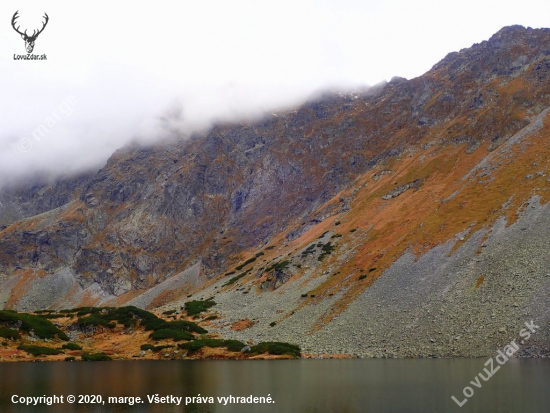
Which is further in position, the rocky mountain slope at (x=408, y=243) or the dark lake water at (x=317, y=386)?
the rocky mountain slope at (x=408, y=243)

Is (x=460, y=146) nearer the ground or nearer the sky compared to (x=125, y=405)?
nearer the sky

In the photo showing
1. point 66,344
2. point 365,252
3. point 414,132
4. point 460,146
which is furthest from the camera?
point 414,132

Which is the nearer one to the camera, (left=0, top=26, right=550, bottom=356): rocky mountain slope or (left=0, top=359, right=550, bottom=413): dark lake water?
(left=0, top=359, right=550, bottom=413): dark lake water

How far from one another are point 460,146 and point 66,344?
385ft

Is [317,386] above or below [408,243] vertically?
below

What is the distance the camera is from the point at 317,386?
37.9 metres

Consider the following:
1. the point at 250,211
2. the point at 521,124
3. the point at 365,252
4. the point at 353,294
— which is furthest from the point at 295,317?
the point at 250,211

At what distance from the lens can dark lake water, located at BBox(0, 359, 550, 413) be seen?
29609 millimetres

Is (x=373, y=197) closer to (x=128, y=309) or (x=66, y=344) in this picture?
(x=128, y=309)

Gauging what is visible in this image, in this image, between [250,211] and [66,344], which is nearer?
[66,344]

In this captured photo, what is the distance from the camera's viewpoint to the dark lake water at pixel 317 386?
1166 inches

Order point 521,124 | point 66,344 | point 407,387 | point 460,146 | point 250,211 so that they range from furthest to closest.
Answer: point 250,211
point 460,146
point 521,124
point 66,344
point 407,387

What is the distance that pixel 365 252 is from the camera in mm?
102375

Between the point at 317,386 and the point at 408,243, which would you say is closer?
the point at 317,386
